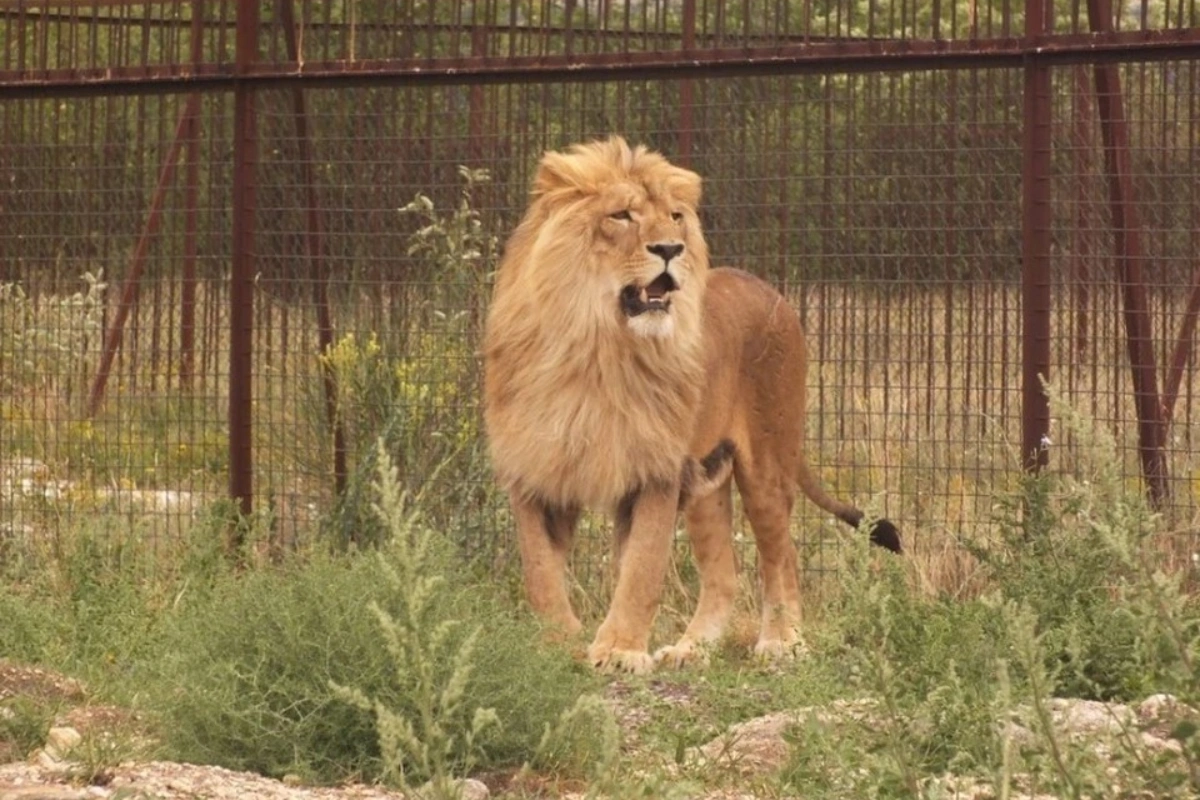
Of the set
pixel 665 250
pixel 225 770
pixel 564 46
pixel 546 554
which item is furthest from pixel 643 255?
pixel 225 770

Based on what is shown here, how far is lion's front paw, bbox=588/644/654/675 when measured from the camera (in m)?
7.70

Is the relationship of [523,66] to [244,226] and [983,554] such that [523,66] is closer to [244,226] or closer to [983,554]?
[244,226]

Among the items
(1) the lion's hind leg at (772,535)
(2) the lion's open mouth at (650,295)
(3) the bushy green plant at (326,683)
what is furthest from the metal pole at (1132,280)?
(3) the bushy green plant at (326,683)

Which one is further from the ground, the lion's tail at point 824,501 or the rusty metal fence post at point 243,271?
the rusty metal fence post at point 243,271

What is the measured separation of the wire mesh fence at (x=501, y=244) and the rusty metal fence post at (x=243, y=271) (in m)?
0.04

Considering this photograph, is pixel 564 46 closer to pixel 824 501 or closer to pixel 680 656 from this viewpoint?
pixel 824 501

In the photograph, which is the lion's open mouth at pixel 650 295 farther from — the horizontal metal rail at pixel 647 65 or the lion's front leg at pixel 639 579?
the horizontal metal rail at pixel 647 65

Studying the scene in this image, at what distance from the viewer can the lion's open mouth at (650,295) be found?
793 cm

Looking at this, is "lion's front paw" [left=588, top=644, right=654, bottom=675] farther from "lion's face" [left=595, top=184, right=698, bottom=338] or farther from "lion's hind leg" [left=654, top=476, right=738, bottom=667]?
"lion's face" [left=595, top=184, right=698, bottom=338]

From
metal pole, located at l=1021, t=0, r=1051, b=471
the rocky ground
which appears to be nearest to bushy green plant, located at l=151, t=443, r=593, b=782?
the rocky ground

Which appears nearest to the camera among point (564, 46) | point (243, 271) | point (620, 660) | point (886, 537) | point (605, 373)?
point (620, 660)

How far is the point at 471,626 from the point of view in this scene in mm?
6137

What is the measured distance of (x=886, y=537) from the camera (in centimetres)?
844

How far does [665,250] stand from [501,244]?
2.22 meters
